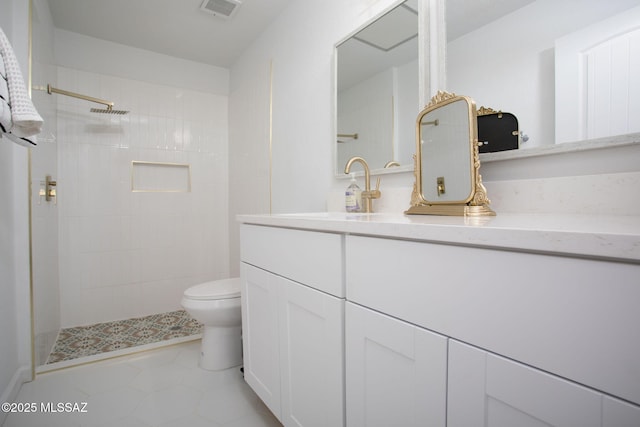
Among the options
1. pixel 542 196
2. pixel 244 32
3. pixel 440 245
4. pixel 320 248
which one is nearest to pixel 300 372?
pixel 320 248

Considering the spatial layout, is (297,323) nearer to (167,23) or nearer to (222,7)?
(222,7)

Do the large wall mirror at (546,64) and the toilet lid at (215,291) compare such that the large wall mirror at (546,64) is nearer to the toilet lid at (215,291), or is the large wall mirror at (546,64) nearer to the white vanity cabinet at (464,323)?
the white vanity cabinet at (464,323)

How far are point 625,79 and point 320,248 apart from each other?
0.86 m

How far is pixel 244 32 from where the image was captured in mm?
2330

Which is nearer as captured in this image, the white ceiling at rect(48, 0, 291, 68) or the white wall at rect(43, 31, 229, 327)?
the white ceiling at rect(48, 0, 291, 68)

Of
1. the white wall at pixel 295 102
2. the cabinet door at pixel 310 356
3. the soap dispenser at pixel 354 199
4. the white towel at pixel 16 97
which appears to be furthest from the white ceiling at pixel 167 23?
the cabinet door at pixel 310 356

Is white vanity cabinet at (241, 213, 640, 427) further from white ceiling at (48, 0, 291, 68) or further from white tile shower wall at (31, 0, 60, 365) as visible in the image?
white ceiling at (48, 0, 291, 68)

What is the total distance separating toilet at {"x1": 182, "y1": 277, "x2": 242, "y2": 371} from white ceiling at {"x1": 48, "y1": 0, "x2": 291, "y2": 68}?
1.89 metres

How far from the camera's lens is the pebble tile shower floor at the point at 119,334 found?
6.15ft

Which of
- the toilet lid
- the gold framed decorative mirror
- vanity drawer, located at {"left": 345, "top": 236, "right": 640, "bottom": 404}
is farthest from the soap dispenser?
the toilet lid

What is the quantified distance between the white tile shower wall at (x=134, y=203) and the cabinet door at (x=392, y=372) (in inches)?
96.2

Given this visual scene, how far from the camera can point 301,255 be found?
92cm

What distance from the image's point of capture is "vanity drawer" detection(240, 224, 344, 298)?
79 centimetres

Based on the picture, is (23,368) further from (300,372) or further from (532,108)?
(532,108)
